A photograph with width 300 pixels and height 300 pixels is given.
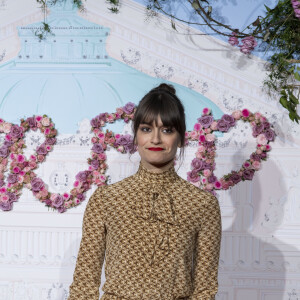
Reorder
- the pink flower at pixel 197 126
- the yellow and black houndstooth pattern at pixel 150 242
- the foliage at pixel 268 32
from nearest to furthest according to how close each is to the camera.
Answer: the yellow and black houndstooth pattern at pixel 150 242, the foliage at pixel 268 32, the pink flower at pixel 197 126

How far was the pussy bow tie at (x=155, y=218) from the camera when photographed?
1.75 meters

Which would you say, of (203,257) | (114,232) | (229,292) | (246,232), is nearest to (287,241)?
(246,232)

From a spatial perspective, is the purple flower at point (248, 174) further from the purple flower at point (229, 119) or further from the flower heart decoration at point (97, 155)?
the purple flower at point (229, 119)

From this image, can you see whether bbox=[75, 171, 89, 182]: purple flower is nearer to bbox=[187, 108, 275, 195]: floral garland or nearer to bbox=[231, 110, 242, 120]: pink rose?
bbox=[187, 108, 275, 195]: floral garland

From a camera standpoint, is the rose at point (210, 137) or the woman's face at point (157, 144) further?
the rose at point (210, 137)

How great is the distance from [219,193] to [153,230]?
115cm

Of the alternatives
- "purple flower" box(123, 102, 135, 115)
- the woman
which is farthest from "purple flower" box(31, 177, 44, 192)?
the woman

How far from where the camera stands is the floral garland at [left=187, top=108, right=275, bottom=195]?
2.84m

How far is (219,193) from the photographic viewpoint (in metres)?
2.86

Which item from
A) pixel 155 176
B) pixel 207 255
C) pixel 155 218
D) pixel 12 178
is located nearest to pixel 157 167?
pixel 155 176

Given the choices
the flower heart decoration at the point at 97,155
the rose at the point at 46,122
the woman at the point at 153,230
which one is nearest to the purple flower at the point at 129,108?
the flower heart decoration at the point at 97,155

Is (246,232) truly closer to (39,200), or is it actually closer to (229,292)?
(229,292)

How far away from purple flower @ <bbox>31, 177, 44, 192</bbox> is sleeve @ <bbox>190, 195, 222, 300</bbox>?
130 cm

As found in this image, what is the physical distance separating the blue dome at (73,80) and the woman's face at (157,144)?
1093mm
